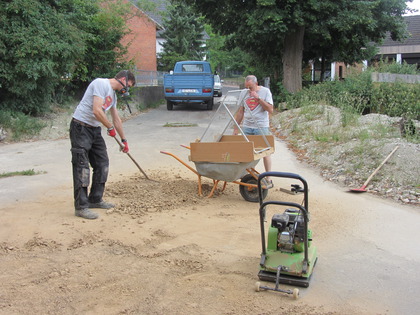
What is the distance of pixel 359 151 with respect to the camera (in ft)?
27.4

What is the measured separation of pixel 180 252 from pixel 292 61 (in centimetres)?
1594

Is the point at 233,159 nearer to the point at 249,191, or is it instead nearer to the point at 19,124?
the point at 249,191

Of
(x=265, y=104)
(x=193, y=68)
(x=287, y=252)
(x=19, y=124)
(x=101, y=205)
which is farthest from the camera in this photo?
(x=193, y=68)

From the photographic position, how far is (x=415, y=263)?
4277mm

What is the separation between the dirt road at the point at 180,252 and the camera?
136 inches

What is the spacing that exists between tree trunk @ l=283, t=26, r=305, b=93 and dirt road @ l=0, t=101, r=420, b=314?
1232 centimetres

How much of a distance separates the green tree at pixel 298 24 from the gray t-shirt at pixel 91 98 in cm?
1177

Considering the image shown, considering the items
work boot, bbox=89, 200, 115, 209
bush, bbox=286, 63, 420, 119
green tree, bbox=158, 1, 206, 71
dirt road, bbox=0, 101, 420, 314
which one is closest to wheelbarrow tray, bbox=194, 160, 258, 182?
dirt road, bbox=0, 101, 420, 314

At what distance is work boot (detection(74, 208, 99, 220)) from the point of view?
533 centimetres

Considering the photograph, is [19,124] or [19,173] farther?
[19,124]

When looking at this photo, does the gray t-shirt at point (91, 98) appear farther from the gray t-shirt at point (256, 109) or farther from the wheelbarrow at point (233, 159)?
the gray t-shirt at point (256, 109)

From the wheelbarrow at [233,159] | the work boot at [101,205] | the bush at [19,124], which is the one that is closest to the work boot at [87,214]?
the work boot at [101,205]

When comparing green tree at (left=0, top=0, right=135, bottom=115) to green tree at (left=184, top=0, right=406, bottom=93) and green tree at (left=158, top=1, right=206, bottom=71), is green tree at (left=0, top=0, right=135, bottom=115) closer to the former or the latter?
green tree at (left=184, top=0, right=406, bottom=93)

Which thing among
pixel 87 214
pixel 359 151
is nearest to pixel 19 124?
pixel 87 214
